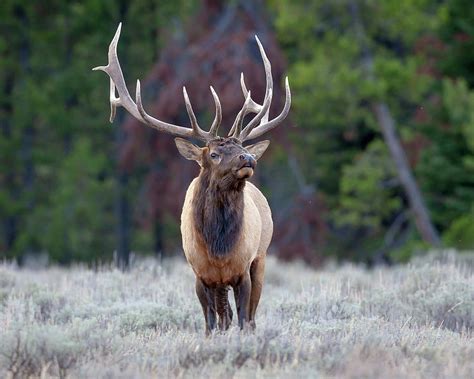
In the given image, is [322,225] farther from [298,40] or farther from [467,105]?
[467,105]

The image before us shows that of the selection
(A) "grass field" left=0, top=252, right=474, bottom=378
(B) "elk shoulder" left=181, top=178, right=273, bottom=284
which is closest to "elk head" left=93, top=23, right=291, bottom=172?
(B) "elk shoulder" left=181, top=178, right=273, bottom=284

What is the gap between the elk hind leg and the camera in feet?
31.1

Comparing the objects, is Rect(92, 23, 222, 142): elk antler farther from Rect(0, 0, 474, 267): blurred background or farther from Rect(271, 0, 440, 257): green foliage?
Rect(271, 0, 440, 257): green foliage

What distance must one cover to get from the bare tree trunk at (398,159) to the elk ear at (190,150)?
13739 mm

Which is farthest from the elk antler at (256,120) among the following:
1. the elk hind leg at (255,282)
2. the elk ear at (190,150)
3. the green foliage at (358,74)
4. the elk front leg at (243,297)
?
the green foliage at (358,74)

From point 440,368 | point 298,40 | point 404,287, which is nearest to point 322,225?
point 298,40

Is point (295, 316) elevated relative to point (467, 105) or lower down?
lower down

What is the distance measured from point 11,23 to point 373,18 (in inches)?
384

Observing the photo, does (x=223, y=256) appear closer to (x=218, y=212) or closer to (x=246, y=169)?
(x=218, y=212)

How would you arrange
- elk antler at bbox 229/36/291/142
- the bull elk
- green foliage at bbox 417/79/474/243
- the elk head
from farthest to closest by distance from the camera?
1. green foliage at bbox 417/79/474/243
2. elk antler at bbox 229/36/291/142
3. the bull elk
4. the elk head

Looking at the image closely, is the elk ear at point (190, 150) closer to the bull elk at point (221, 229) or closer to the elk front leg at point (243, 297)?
the bull elk at point (221, 229)

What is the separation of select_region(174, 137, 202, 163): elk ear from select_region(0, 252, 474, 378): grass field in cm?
137

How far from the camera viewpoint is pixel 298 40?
24391mm

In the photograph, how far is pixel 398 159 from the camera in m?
23.2
